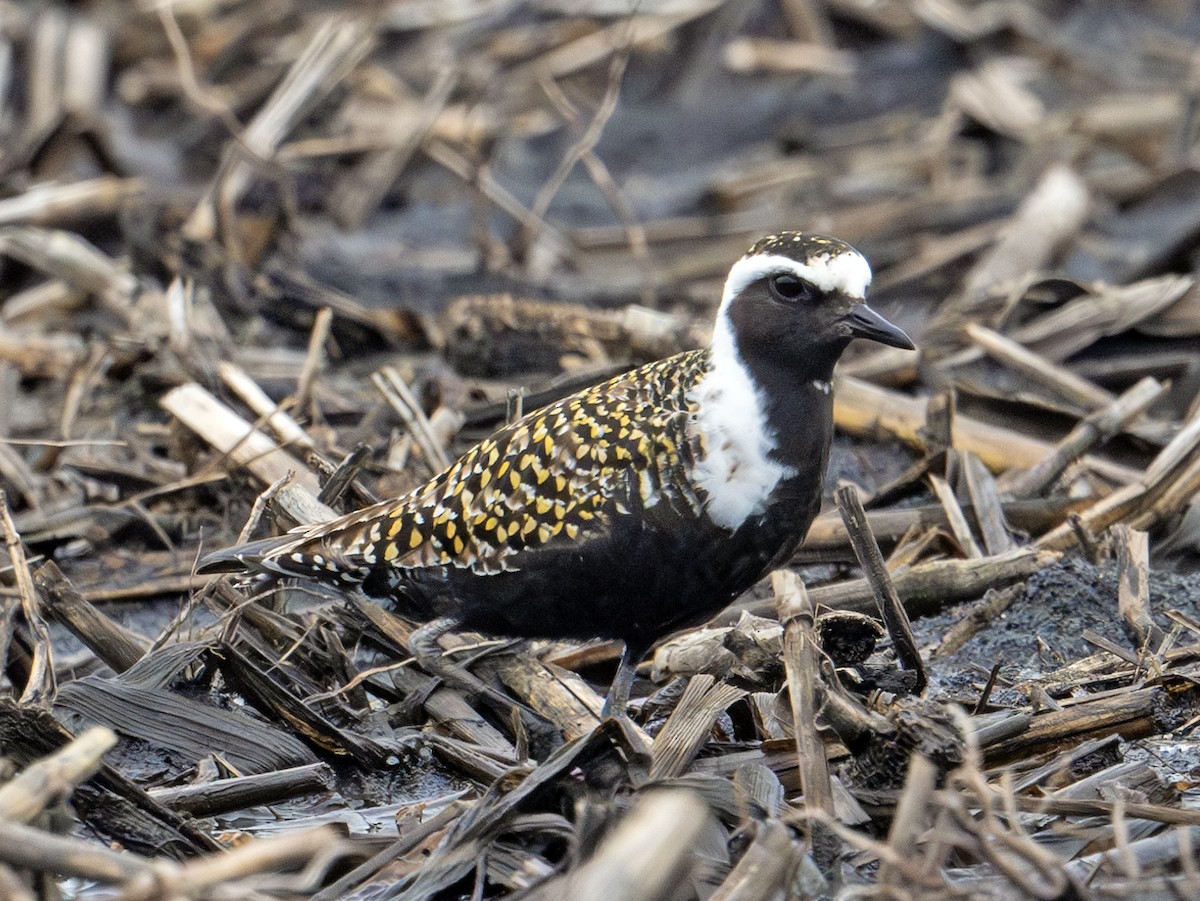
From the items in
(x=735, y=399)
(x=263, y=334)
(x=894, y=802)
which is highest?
(x=735, y=399)

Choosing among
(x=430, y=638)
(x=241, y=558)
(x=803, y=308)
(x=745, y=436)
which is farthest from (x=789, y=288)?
(x=241, y=558)

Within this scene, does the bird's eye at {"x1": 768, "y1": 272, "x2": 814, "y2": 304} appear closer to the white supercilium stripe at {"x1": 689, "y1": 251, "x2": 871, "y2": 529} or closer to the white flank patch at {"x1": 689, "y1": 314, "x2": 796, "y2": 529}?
the white supercilium stripe at {"x1": 689, "y1": 251, "x2": 871, "y2": 529}

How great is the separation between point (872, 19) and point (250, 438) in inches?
320

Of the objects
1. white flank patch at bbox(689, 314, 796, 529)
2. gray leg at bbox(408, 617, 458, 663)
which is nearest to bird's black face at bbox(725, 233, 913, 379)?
white flank patch at bbox(689, 314, 796, 529)

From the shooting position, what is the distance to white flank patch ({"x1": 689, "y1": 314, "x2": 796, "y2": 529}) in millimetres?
4215

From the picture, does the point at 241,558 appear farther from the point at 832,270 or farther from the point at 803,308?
the point at 832,270

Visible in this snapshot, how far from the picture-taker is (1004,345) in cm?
663

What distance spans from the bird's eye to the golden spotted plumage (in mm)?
302

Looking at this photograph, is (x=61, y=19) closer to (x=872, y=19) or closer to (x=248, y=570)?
(x=872, y=19)

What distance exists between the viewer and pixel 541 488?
4.48 meters

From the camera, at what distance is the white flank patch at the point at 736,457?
4.21 metres

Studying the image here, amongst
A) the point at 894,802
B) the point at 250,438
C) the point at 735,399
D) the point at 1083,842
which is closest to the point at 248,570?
the point at 250,438

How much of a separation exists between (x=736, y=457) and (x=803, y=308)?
46 cm

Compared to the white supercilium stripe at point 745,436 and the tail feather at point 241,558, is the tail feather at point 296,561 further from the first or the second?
the white supercilium stripe at point 745,436
